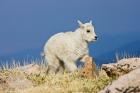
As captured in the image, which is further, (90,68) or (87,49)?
(87,49)

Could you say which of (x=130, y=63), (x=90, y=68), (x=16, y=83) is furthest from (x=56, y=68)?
(x=130, y=63)

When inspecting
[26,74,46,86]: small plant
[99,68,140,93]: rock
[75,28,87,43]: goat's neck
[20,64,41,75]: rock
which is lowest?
[99,68,140,93]: rock

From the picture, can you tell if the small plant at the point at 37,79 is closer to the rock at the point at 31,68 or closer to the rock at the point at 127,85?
the rock at the point at 31,68

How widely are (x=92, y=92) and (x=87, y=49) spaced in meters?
4.36

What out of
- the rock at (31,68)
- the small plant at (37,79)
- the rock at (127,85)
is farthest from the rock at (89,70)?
the rock at (127,85)

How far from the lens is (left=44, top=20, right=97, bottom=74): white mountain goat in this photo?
15.3m

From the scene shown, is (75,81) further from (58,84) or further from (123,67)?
(123,67)

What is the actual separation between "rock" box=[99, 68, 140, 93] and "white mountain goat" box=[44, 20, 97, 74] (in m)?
6.59

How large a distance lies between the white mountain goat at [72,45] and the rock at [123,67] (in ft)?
6.94

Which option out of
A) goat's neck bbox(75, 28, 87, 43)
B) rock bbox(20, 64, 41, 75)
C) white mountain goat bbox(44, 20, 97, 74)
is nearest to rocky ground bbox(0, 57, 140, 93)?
white mountain goat bbox(44, 20, 97, 74)

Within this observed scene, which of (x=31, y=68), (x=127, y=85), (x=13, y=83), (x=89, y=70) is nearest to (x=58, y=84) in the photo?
(x=13, y=83)

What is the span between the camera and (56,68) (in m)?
16.0

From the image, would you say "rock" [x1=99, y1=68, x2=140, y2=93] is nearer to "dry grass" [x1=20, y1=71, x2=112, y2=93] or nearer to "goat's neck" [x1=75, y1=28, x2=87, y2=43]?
"dry grass" [x1=20, y1=71, x2=112, y2=93]

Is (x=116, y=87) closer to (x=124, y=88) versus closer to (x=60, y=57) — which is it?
(x=124, y=88)
